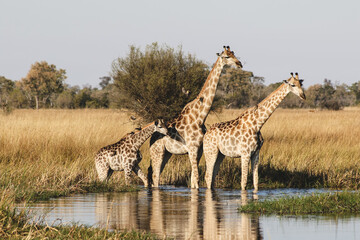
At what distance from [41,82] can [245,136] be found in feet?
210

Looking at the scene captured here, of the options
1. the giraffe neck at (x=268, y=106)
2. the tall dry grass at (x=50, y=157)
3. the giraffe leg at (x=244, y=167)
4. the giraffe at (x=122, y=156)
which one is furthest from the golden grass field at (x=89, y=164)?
the giraffe neck at (x=268, y=106)

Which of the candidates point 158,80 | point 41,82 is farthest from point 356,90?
point 158,80

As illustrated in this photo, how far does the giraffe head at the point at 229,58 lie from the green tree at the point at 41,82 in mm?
59946

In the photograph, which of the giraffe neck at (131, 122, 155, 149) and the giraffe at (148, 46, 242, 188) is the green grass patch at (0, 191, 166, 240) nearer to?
the giraffe neck at (131, 122, 155, 149)

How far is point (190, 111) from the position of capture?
50.6 feet

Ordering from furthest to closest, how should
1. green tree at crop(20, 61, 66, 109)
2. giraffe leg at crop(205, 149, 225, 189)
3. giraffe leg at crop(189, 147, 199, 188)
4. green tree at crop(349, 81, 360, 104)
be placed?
green tree at crop(349, 81, 360, 104), green tree at crop(20, 61, 66, 109), giraffe leg at crop(189, 147, 199, 188), giraffe leg at crop(205, 149, 225, 189)

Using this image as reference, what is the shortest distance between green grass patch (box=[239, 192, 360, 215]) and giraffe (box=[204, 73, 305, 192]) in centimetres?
278

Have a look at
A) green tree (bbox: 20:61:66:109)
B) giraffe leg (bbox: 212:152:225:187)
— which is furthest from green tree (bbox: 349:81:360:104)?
giraffe leg (bbox: 212:152:225:187)

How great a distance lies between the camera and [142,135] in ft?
49.4

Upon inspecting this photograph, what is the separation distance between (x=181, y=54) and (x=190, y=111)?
959 cm

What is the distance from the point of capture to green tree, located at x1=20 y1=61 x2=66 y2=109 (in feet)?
247

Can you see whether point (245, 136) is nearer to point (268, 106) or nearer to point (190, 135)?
point (268, 106)

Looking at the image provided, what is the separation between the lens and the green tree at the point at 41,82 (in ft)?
247

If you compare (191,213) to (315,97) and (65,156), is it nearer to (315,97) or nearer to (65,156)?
(65,156)
